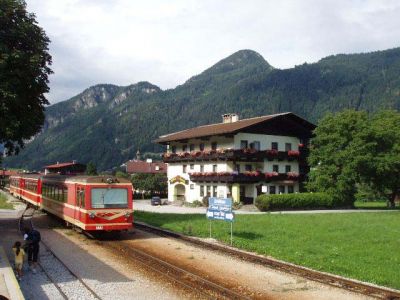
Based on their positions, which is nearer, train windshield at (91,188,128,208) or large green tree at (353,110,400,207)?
train windshield at (91,188,128,208)

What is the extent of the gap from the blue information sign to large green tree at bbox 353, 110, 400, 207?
2560cm

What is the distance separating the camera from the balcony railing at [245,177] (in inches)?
1834

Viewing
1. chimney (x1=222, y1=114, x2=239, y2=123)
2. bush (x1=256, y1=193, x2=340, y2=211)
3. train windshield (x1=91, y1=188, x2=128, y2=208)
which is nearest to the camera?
train windshield (x1=91, y1=188, x2=128, y2=208)

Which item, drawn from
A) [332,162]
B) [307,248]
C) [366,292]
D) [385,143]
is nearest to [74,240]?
[307,248]

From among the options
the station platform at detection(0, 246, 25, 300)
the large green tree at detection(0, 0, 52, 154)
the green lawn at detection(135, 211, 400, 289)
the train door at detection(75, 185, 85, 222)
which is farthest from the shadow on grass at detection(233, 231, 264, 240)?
the large green tree at detection(0, 0, 52, 154)

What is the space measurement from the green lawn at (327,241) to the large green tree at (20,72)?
975 cm

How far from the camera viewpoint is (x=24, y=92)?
24578 mm

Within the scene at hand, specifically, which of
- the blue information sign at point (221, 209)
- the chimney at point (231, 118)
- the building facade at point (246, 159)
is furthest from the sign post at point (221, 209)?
the chimney at point (231, 118)

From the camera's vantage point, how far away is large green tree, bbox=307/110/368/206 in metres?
44.1

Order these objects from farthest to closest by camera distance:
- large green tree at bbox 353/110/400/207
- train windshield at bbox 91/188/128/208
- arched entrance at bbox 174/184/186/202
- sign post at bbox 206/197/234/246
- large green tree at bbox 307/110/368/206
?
arched entrance at bbox 174/184/186/202 < large green tree at bbox 307/110/368/206 < large green tree at bbox 353/110/400/207 < sign post at bbox 206/197/234/246 < train windshield at bbox 91/188/128/208

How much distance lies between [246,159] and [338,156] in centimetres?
956

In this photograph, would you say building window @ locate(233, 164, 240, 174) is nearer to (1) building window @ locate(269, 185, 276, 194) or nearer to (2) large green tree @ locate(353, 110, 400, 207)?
(1) building window @ locate(269, 185, 276, 194)

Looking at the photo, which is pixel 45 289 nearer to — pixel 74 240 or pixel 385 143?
pixel 74 240

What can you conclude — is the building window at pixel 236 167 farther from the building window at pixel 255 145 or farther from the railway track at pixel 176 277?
the railway track at pixel 176 277
